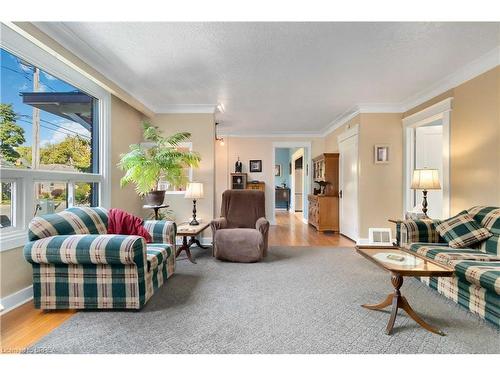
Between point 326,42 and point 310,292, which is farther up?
point 326,42

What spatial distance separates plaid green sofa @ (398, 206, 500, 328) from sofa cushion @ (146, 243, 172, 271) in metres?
2.52

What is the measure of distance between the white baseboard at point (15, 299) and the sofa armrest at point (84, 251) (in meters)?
0.48

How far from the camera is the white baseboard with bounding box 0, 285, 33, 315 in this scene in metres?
1.93

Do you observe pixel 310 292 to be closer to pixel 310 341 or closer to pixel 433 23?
pixel 310 341

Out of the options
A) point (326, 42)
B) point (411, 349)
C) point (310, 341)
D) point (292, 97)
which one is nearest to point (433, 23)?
point (326, 42)

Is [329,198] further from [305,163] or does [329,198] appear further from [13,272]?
[13,272]

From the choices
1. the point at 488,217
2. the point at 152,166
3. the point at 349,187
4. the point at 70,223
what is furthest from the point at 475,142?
the point at 70,223

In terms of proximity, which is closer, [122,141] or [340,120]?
[122,141]

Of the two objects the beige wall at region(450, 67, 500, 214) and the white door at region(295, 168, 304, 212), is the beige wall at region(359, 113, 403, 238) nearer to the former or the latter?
the beige wall at region(450, 67, 500, 214)

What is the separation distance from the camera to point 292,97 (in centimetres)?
383

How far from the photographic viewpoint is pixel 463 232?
2453mm

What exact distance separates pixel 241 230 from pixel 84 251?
1.87 m

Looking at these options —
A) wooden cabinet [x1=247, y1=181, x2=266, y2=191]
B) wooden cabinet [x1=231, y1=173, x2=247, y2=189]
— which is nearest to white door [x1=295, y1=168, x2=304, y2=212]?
wooden cabinet [x1=247, y1=181, x2=266, y2=191]

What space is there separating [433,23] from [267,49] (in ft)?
4.82
